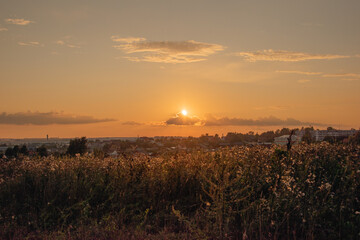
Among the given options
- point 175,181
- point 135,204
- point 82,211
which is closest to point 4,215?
point 82,211

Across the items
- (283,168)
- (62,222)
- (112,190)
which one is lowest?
(62,222)

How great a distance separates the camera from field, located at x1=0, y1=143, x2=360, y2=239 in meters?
6.30

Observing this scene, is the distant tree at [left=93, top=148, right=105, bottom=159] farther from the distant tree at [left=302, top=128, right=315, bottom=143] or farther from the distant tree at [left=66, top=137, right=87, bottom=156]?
the distant tree at [left=66, top=137, right=87, bottom=156]

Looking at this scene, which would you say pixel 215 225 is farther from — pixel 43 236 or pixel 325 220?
pixel 43 236

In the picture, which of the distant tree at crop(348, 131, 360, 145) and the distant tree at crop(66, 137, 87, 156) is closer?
the distant tree at crop(348, 131, 360, 145)

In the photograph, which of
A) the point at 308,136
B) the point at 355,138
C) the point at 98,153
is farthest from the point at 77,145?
the point at 355,138

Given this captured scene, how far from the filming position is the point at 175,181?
873cm

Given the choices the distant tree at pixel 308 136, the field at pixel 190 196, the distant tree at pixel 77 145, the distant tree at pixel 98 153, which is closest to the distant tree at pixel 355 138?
the distant tree at pixel 308 136

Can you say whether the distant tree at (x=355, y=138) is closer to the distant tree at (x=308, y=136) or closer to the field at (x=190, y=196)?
the distant tree at (x=308, y=136)

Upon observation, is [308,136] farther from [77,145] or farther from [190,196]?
[77,145]

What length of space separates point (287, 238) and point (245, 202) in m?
1.08

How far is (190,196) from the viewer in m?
8.40

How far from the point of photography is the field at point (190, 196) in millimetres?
6297

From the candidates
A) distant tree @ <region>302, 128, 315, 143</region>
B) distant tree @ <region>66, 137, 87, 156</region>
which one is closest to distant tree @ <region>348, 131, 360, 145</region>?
distant tree @ <region>302, 128, 315, 143</region>
